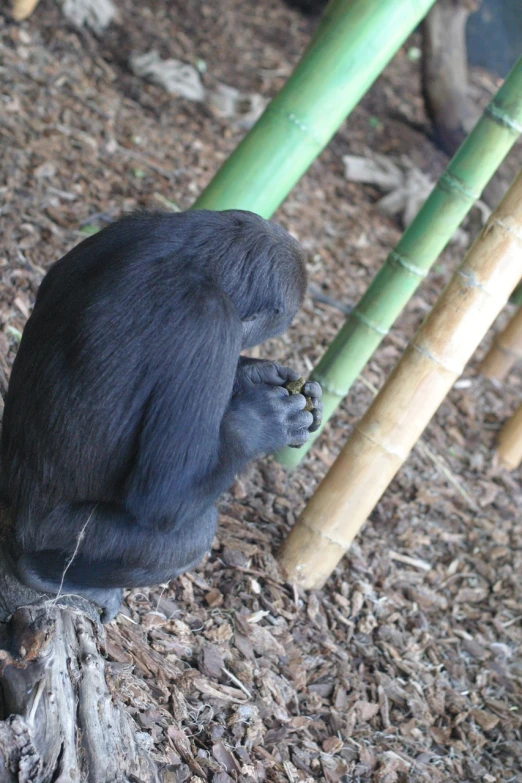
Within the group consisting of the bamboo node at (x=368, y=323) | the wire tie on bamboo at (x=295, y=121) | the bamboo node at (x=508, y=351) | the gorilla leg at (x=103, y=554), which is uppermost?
the wire tie on bamboo at (x=295, y=121)

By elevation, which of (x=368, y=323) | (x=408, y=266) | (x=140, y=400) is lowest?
(x=140, y=400)

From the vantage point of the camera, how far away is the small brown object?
3.28 meters

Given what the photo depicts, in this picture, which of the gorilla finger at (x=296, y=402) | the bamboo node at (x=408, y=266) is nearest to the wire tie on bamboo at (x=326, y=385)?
the bamboo node at (x=408, y=266)

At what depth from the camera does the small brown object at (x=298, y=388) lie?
328 centimetres

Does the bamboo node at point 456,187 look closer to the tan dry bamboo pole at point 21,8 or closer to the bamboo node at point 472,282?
the bamboo node at point 472,282

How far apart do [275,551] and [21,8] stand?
19.5ft

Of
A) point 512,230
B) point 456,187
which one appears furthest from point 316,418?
point 456,187

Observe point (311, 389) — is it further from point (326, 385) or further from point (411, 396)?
point (326, 385)

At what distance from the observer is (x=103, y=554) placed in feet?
9.70

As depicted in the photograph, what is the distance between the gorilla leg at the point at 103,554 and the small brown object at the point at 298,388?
0.61m

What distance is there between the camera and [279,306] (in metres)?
3.15

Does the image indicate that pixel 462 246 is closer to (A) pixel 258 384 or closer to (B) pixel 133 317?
(A) pixel 258 384

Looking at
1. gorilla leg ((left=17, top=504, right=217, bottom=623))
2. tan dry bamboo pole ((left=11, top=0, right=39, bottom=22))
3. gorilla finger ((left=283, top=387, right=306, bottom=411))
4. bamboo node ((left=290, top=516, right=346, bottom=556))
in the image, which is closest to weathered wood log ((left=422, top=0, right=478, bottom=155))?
tan dry bamboo pole ((left=11, top=0, right=39, bottom=22))

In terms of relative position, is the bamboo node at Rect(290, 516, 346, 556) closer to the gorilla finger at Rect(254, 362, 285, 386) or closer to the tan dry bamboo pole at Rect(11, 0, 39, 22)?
the gorilla finger at Rect(254, 362, 285, 386)
